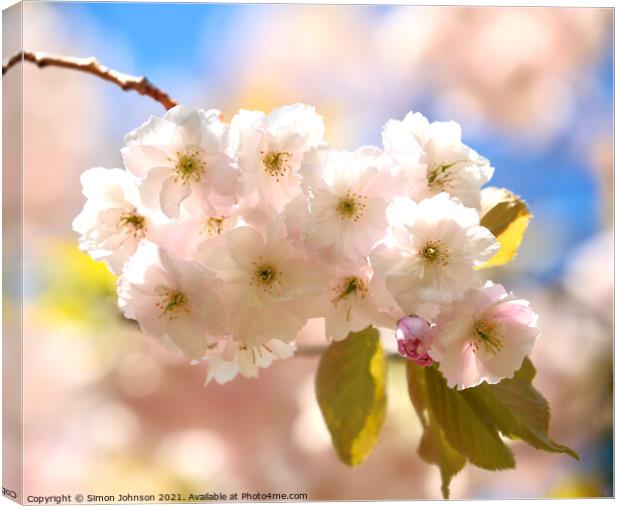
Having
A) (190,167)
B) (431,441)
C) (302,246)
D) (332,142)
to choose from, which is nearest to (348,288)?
(302,246)

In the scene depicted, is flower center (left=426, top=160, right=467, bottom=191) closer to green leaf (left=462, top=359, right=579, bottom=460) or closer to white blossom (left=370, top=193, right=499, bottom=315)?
white blossom (left=370, top=193, right=499, bottom=315)

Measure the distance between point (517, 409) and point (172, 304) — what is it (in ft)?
1.06

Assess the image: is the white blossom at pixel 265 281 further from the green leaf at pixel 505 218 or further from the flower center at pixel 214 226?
the green leaf at pixel 505 218

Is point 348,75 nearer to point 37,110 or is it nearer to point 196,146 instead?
point 37,110

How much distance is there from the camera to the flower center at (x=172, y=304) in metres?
0.71

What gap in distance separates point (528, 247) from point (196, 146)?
68cm

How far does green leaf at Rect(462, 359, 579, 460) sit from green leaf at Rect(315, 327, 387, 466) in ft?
0.35

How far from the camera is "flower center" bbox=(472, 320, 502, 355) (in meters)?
0.70

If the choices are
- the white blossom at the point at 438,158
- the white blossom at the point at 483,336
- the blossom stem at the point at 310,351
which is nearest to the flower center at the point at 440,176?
the white blossom at the point at 438,158

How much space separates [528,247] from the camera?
124 cm

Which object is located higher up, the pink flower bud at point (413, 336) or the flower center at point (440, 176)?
the flower center at point (440, 176)

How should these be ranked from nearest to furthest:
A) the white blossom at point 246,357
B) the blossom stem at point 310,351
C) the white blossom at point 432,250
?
the white blossom at point 432,250 < the white blossom at point 246,357 < the blossom stem at point 310,351

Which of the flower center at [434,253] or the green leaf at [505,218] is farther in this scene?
the green leaf at [505,218]

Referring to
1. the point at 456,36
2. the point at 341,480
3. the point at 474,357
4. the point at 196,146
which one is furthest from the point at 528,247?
the point at 196,146
